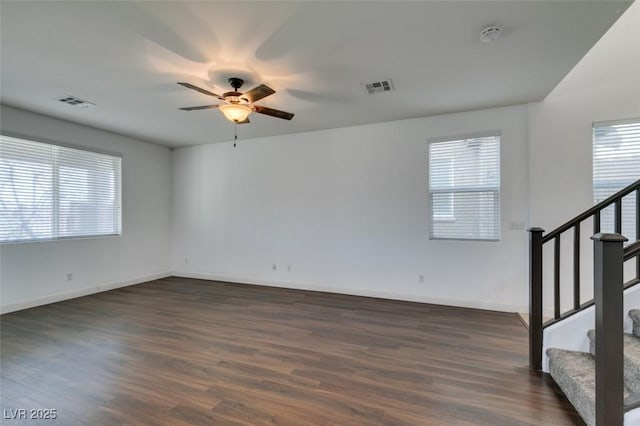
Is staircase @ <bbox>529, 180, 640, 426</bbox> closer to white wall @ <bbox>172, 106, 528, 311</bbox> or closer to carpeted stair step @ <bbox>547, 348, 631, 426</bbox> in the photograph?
carpeted stair step @ <bbox>547, 348, 631, 426</bbox>

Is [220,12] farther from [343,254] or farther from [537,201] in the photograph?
[537,201]

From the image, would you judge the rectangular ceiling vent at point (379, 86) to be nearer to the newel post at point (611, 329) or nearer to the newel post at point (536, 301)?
the newel post at point (536, 301)

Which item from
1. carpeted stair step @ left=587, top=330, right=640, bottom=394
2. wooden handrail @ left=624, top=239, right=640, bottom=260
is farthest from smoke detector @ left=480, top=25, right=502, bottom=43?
carpeted stair step @ left=587, top=330, right=640, bottom=394

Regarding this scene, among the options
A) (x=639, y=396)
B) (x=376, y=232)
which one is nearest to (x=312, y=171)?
(x=376, y=232)

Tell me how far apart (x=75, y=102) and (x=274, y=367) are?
4020 millimetres

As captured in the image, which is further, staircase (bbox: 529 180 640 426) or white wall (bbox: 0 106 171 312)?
white wall (bbox: 0 106 171 312)

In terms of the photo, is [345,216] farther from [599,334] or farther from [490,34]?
[599,334]

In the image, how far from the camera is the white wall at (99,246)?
12.8 ft

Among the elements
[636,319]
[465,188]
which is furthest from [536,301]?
[465,188]

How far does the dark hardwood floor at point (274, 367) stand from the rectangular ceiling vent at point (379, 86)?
2.73m

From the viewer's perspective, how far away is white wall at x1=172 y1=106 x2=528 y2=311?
3854mm

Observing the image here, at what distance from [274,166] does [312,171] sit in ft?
2.56

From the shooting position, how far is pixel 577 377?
6.14 feet

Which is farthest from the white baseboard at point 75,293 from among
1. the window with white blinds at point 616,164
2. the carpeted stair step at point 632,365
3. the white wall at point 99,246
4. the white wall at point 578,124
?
the window with white blinds at point 616,164
